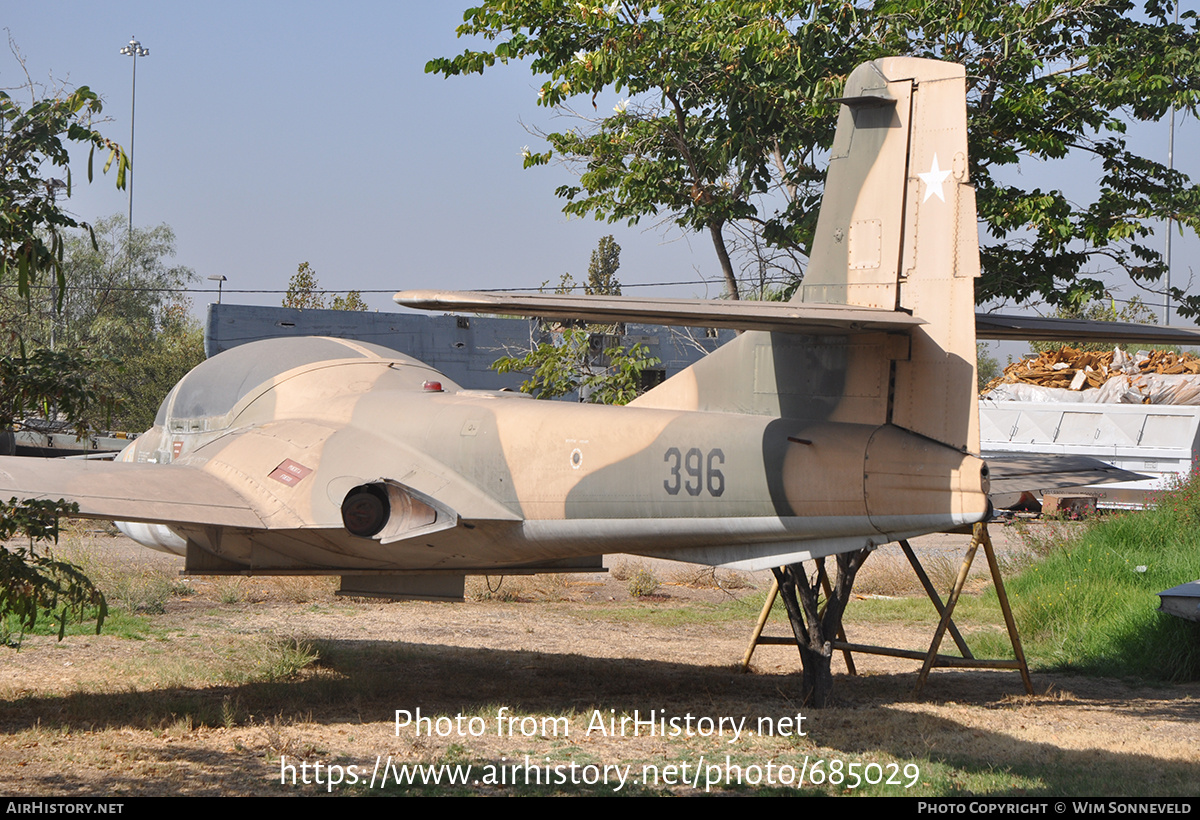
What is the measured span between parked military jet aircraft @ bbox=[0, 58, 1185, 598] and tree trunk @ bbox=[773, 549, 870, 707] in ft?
5.31

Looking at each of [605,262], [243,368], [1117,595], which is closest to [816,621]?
[1117,595]

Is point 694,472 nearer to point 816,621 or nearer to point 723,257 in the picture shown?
point 816,621

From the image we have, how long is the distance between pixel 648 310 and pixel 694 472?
6.40ft

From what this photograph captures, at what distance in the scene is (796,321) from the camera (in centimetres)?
600

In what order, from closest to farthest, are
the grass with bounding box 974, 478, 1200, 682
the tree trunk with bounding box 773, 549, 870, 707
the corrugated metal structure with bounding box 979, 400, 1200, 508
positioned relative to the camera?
the tree trunk with bounding box 773, 549, 870, 707 → the grass with bounding box 974, 478, 1200, 682 → the corrugated metal structure with bounding box 979, 400, 1200, 508

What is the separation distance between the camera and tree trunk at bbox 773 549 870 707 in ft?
27.9

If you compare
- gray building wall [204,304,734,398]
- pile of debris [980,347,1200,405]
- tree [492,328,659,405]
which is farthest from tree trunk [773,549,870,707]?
gray building wall [204,304,734,398]

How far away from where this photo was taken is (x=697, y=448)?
23.4ft

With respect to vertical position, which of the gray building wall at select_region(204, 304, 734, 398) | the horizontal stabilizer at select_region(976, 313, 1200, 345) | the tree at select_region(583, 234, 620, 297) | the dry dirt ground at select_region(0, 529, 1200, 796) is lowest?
the dry dirt ground at select_region(0, 529, 1200, 796)

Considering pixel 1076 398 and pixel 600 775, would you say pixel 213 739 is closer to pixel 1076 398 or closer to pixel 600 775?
pixel 600 775

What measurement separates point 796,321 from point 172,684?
21.7 ft

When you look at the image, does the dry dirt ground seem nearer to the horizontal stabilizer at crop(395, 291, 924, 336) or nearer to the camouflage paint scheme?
the camouflage paint scheme

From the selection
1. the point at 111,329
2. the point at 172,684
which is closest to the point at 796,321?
the point at 172,684

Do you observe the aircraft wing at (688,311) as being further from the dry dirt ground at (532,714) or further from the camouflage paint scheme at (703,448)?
the dry dirt ground at (532,714)
